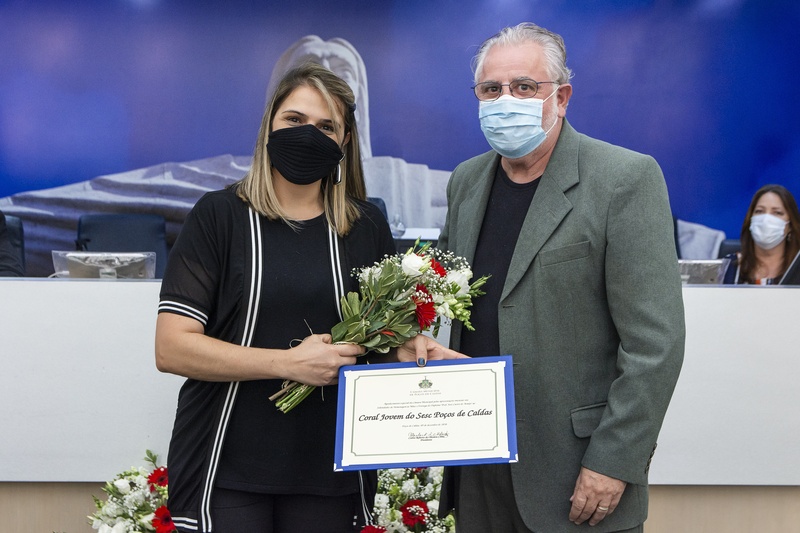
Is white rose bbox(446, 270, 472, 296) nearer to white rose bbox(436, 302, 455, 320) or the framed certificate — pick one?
white rose bbox(436, 302, 455, 320)

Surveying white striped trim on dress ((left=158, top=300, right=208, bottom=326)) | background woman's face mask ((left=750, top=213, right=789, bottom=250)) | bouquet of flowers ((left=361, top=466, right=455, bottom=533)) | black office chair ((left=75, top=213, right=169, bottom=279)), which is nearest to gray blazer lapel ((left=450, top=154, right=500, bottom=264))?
white striped trim on dress ((left=158, top=300, right=208, bottom=326))

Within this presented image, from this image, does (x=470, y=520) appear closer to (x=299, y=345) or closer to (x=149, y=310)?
(x=299, y=345)

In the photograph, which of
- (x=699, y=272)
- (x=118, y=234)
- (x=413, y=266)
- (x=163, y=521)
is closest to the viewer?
(x=413, y=266)

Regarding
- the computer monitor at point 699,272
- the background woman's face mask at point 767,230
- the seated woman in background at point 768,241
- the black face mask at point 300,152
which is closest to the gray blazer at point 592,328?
the black face mask at point 300,152

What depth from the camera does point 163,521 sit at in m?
2.28

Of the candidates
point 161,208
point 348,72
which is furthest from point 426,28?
point 161,208

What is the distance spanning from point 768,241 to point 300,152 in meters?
3.80

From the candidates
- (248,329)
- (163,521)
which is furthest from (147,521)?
(248,329)

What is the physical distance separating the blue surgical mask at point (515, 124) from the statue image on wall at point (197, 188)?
5.17 meters

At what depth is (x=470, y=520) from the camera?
1917 mm

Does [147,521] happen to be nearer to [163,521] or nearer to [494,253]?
[163,521]

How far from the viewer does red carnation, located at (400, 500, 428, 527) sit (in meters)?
2.67

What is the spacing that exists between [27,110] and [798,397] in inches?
261

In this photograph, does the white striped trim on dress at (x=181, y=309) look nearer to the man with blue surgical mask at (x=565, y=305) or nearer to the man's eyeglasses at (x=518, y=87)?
the man with blue surgical mask at (x=565, y=305)
